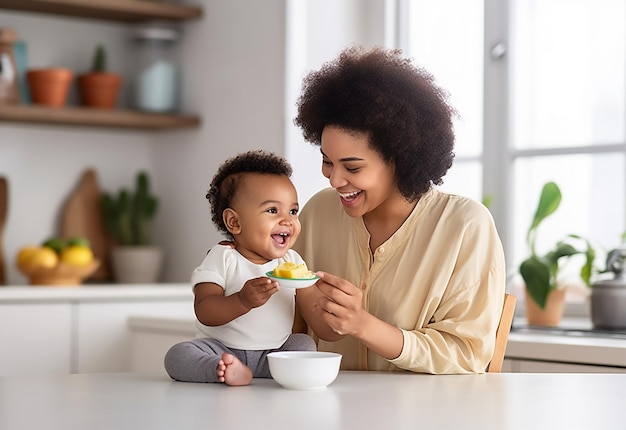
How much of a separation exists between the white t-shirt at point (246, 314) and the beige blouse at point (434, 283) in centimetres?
22

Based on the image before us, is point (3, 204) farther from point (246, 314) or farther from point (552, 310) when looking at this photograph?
point (246, 314)

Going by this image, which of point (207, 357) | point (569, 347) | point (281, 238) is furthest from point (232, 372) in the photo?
point (569, 347)

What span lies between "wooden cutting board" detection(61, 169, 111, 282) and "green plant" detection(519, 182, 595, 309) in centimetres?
190

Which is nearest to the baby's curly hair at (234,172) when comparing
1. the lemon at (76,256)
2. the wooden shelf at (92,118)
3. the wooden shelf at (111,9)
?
the lemon at (76,256)

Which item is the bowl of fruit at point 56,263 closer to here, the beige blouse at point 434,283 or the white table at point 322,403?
the beige blouse at point 434,283

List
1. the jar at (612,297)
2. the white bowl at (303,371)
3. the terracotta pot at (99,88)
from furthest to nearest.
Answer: the terracotta pot at (99,88)
the jar at (612,297)
the white bowl at (303,371)

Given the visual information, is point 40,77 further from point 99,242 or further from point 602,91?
point 602,91

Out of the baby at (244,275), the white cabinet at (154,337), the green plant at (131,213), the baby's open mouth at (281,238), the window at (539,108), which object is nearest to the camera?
the baby at (244,275)

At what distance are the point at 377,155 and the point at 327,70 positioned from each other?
208 mm

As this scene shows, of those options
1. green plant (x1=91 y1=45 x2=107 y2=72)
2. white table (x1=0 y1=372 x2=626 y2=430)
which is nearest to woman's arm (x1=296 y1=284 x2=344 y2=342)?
white table (x1=0 y1=372 x2=626 y2=430)

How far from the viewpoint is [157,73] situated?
400 cm

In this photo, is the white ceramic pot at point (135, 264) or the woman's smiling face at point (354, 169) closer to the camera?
the woman's smiling face at point (354, 169)

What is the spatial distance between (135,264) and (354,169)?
2.29 m

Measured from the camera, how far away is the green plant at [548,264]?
2836mm
